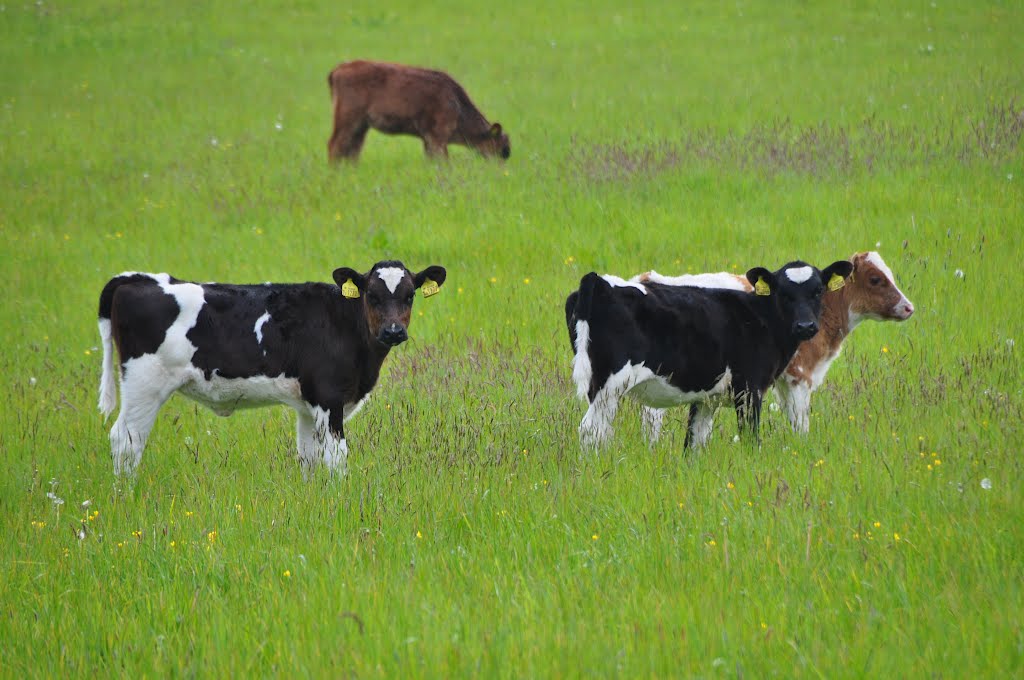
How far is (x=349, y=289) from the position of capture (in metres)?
8.05

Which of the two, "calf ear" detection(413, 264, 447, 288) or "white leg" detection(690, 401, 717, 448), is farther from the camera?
"calf ear" detection(413, 264, 447, 288)

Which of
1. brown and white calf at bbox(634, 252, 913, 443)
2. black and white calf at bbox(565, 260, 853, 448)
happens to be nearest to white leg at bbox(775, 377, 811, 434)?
brown and white calf at bbox(634, 252, 913, 443)

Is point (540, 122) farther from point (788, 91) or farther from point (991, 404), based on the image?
point (991, 404)

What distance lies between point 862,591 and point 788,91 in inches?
615

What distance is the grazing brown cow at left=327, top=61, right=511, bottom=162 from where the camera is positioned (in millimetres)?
17609

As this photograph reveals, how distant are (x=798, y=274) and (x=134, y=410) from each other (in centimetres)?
488

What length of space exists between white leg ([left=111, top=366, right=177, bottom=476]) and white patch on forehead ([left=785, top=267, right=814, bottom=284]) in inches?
180

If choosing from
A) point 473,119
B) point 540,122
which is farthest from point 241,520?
point 540,122

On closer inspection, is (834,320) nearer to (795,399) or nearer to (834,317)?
(834,317)

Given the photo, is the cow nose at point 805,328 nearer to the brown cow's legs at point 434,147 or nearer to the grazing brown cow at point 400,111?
the grazing brown cow at point 400,111

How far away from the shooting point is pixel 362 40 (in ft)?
93.8

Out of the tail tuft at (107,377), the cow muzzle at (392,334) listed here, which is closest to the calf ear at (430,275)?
A: the cow muzzle at (392,334)

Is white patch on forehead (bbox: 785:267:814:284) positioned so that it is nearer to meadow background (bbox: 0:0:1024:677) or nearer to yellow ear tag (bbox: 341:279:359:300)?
meadow background (bbox: 0:0:1024:677)

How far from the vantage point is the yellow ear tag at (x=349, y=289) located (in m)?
8.05
